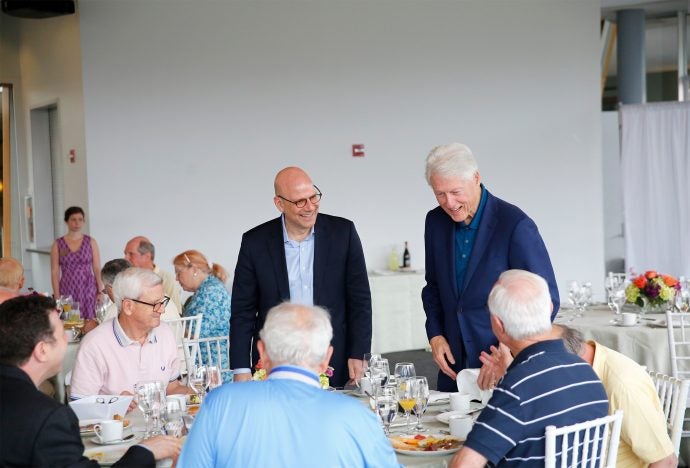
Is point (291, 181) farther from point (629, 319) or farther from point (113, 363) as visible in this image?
point (629, 319)

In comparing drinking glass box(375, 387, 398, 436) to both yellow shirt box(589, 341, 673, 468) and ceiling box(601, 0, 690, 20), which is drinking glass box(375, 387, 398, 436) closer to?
yellow shirt box(589, 341, 673, 468)

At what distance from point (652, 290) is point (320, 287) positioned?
301 centimetres

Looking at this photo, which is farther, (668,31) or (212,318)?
(668,31)

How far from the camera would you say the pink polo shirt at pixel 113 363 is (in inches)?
146

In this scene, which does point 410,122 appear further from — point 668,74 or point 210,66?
point 668,74

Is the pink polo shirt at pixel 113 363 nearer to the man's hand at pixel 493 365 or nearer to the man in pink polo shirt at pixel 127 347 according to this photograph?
the man in pink polo shirt at pixel 127 347

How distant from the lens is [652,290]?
19.6 ft

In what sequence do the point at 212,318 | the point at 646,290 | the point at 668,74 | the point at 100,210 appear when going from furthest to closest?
the point at 668,74 < the point at 100,210 < the point at 646,290 < the point at 212,318

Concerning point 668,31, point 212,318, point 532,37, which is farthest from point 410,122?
point 212,318

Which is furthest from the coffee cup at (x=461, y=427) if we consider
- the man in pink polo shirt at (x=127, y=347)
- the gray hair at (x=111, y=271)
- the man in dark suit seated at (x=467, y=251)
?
the gray hair at (x=111, y=271)

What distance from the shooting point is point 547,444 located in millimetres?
2377

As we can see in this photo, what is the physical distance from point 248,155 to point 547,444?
668 cm

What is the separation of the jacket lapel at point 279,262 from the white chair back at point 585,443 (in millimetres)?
1655

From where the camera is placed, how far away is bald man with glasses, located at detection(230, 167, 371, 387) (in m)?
3.89
